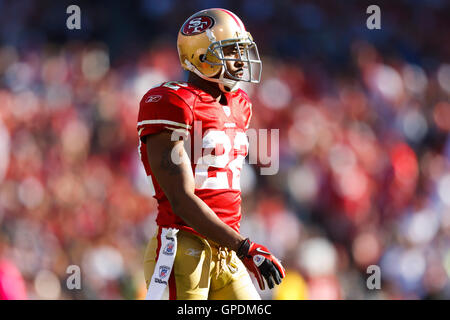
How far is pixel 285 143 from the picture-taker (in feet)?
19.9

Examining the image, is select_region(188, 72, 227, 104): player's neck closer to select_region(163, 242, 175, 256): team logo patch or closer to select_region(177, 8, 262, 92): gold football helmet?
select_region(177, 8, 262, 92): gold football helmet

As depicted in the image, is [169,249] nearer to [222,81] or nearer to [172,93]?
[172,93]

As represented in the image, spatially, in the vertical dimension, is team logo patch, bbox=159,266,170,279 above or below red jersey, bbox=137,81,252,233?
below

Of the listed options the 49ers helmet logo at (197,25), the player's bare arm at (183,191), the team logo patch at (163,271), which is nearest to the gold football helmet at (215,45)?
the 49ers helmet logo at (197,25)

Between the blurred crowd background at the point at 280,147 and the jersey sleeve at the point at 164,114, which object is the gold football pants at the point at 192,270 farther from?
the blurred crowd background at the point at 280,147

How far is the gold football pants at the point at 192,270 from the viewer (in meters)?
2.41

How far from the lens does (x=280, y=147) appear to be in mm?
6004

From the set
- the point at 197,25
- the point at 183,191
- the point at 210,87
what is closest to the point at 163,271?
the point at 183,191

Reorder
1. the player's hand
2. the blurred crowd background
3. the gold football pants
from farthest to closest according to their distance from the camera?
the blurred crowd background < the gold football pants < the player's hand

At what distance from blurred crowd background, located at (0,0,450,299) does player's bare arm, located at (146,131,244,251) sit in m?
2.47

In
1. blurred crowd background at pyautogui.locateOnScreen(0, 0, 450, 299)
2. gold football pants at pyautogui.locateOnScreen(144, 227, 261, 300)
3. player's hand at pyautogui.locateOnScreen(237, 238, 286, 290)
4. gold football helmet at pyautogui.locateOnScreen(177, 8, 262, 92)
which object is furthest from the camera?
blurred crowd background at pyautogui.locateOnScreen(0, 0, 450, 299)

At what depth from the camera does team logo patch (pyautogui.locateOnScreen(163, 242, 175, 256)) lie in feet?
7.95

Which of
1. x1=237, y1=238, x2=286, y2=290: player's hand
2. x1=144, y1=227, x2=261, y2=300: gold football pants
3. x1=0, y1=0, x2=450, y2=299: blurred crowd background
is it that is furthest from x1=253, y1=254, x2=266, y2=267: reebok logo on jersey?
x1=0, y1=0, x2=450, y2=299: blurred crowd background

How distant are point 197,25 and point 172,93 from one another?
41 centimetres
